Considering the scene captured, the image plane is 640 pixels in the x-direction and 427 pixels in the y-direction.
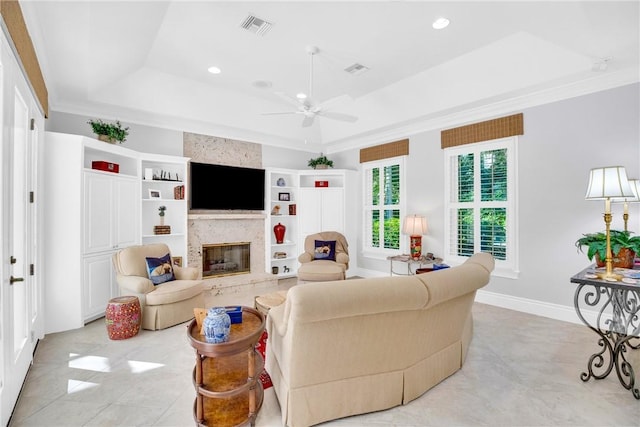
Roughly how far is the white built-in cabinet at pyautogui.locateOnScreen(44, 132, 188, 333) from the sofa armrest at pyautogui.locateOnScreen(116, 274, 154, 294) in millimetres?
479

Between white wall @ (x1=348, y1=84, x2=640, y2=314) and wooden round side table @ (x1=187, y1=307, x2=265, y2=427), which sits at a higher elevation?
white wall @ (x1=348, y1=84, x2=640, y2=314)

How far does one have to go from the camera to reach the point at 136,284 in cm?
371

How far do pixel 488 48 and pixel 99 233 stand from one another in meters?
5.44

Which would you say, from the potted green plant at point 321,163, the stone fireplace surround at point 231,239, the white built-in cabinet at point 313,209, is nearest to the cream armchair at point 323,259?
the white built-in cabinet at point 313,209

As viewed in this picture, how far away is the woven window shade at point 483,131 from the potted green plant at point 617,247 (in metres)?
2.07

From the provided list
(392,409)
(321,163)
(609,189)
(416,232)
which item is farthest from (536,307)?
(321,163)

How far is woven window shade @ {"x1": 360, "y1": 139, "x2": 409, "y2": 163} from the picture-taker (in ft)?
19.0

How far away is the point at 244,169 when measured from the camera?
20.0ft

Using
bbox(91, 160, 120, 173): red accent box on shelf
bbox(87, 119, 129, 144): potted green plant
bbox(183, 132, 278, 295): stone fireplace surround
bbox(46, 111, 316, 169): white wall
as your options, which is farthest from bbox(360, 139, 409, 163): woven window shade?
bbox(91, 160, 120, 173): red accent box on shelf

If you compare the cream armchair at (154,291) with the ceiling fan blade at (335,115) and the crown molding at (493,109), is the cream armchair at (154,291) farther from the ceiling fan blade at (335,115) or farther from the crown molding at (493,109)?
the crown molding at (493,109)

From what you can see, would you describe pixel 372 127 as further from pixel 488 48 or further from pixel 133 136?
pixel 133 136

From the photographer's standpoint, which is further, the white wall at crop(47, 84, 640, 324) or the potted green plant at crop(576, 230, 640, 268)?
the white wall at crop(47, 84, 640, 324)

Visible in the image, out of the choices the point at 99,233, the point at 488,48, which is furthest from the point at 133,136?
the point at 488,48

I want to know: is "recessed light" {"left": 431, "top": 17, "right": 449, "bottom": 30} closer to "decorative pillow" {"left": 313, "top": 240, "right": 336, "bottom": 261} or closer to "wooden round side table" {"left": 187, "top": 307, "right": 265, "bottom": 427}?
"wooden round side table" {"left": 187, "top": 307, "right": 265, "bottom": 427}
